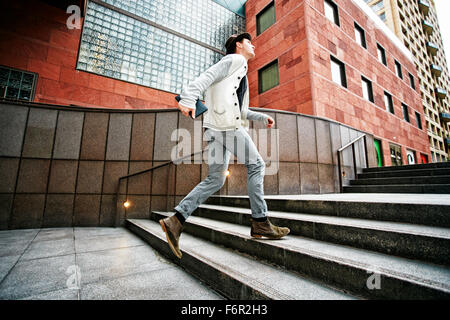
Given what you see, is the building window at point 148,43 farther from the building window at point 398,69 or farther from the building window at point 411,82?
the building window at point 411,82

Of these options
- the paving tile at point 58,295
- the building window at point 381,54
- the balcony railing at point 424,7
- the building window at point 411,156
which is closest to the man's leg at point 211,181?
the paving tile at point 58,295

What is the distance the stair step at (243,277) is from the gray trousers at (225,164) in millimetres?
498

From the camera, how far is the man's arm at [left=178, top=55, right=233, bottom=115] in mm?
1782

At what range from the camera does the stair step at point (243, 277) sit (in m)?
1.28

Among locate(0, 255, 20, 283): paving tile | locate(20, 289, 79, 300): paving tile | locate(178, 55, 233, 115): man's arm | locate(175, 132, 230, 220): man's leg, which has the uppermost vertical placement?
locate(178, 55, 233, 115): man's arm

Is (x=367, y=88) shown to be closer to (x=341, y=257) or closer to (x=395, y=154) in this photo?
(x=395, y=154)

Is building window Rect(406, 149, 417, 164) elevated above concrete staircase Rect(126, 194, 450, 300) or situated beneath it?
elevated above

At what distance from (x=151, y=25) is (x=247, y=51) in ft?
29.3

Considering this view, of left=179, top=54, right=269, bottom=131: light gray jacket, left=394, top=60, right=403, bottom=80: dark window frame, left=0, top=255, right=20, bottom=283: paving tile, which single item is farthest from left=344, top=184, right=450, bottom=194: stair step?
left=394, top=60, right=403, bottom=80: dark window frame

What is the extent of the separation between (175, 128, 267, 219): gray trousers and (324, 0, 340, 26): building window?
11689 millimetres

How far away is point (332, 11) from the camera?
10438 mm

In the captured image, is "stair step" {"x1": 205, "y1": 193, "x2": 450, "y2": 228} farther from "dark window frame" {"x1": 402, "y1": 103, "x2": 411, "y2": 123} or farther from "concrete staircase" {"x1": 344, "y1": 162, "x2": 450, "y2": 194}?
"dark window frame" {"x1": 402, "y1": 103, "x2": 411, "y2": 123}

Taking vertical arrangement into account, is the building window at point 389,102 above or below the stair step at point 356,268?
above

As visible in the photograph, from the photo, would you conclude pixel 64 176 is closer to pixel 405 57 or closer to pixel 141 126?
pixel 141 126
